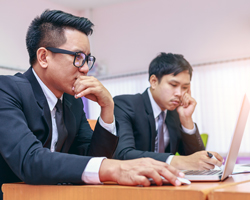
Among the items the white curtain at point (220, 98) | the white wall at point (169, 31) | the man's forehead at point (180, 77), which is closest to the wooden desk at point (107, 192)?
the man's forehead at point (180, 77)

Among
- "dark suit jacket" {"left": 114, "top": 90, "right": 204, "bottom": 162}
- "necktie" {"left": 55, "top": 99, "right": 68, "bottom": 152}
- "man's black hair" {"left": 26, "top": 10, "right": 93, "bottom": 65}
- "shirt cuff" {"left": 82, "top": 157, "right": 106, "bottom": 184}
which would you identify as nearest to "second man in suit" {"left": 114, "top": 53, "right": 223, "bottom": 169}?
"dark suit jacket" {"left": 114, "top": 90, "right": 204, "bottom": 162}

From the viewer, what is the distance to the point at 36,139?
0.93m

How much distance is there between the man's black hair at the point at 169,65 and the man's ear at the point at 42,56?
117 cm

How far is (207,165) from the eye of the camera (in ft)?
3.95

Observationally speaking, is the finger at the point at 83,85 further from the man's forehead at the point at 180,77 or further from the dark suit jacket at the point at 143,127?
the man's forehead at the point at 180,77

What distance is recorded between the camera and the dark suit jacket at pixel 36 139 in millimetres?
807

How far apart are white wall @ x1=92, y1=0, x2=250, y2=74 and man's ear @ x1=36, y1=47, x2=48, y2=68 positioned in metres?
4.04

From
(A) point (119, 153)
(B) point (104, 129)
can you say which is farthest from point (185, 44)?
(B) point (104, 129)

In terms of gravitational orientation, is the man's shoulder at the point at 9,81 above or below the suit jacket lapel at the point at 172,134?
above

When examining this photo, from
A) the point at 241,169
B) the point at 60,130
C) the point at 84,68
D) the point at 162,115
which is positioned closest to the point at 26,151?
the point at 60,130

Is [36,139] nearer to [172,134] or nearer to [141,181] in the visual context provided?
[141,181]

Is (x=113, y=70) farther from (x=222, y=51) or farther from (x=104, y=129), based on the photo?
(x=104, y=129)

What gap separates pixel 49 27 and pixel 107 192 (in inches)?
37.0

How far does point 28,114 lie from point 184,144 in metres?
1.30
